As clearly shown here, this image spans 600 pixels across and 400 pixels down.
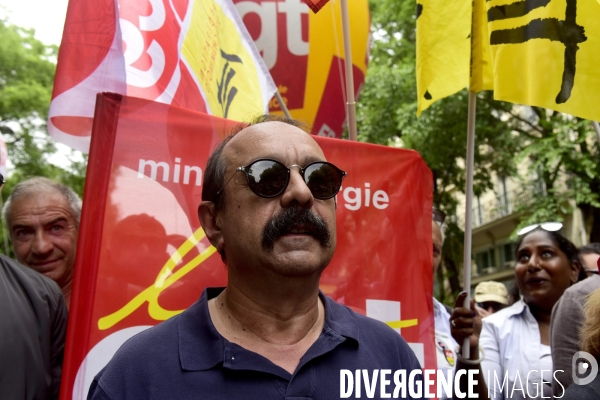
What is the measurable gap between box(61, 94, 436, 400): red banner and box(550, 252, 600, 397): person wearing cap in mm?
493

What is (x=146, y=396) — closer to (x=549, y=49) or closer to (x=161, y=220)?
(x=161, y=220)

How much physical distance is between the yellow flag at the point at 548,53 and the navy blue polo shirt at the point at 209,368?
5.43ft

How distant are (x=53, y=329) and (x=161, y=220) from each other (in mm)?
593

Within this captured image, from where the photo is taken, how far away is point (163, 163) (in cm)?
256

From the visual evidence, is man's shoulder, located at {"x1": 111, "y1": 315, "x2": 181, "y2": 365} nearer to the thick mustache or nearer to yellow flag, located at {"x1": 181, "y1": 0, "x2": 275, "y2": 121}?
the thick mustache

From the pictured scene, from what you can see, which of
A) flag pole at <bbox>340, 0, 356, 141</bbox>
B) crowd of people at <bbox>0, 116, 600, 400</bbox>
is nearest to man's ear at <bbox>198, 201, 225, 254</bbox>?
crowd of people at <bbox>0, 116, 600, 400</bbox>

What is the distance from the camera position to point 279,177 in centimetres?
184

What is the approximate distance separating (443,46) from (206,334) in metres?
2.05

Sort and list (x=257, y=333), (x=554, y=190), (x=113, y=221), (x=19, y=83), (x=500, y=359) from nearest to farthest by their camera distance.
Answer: (x=257, y=333) → (x=113, y=221) → (x=500, y=359) → (x=554, y=190) → (x=19, y=83)

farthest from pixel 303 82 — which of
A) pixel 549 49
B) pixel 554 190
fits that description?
pixel 554 190

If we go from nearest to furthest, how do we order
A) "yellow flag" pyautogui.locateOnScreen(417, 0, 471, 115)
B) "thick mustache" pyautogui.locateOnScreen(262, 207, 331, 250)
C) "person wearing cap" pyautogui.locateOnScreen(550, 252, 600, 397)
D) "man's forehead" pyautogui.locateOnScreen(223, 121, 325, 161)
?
"thick mustache" pyautogui.locateOnScreen(262, 207, 331, 250), "man's forehead" pyautogui.locateOnScreen(223, 121, 325, 161), "person wearing cap" pyautogui.locateOnScreen(550, 252, 600, 397), "yellow flag" pyautogui.locateOnScreen(417, 0, 471, 115)

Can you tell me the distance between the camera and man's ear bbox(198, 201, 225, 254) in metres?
→ 2.00

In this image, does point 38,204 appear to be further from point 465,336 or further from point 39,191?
point 465,336

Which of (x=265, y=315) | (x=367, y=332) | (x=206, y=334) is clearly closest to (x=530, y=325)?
(x=367, y=332)
